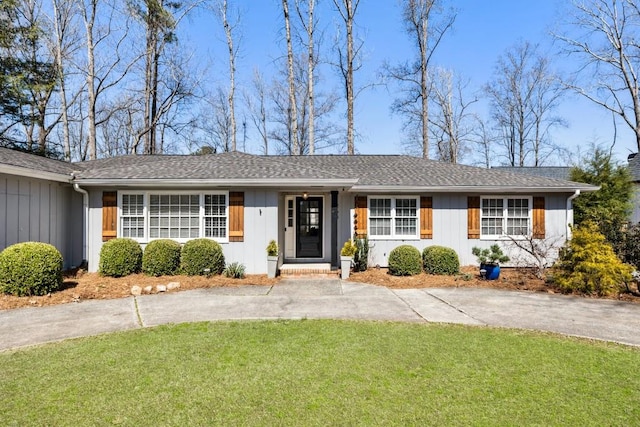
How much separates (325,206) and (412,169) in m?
3.56

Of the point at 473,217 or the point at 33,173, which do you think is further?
the point at 473,217

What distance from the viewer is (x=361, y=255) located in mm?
9969

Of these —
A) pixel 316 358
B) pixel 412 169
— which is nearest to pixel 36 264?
pixel 316 358

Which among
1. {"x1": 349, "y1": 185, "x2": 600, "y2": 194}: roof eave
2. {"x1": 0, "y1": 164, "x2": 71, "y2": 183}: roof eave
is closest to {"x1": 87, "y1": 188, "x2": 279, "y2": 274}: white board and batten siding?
{"x1": 0, "y1": 164, "x2": 71, "y2": 183}: roof eave

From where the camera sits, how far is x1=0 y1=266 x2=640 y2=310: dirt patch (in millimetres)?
7121

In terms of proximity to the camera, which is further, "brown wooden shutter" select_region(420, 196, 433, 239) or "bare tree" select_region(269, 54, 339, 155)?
"bare tree" select_region(269, 54, 339, 155)

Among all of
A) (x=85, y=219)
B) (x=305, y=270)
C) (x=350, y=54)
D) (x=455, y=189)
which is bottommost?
(x=305, y=270)

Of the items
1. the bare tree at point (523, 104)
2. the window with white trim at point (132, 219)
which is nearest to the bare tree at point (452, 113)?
the bare tree at point (523, 104)

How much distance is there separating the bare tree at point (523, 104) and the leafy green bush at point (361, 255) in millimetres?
26285

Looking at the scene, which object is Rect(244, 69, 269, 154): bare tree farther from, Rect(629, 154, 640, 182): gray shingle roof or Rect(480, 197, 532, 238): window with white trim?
Rect(629, 154, 640, 182): gray shingle roof

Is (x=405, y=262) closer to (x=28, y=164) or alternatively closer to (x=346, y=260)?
(x=346, y=260)

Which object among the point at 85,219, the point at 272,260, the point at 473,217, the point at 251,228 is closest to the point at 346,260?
the point at 272,260

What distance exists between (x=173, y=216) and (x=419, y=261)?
7045mm

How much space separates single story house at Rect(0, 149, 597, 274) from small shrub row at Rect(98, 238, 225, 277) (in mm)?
501
